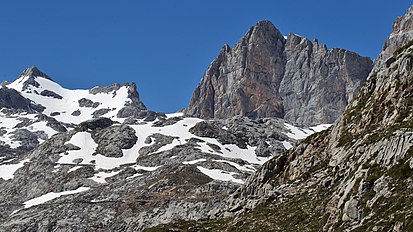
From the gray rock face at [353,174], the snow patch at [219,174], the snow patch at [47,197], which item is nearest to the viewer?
the gray rock face at [353,174]

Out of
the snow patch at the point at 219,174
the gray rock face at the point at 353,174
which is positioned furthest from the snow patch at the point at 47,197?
the gray rock face at the point at 353,174

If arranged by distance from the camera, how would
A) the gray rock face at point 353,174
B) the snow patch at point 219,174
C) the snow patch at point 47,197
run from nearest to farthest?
1. the gray rock face at point 353,174
2. the snow patch at point 219,174
3. the snow patch at point 47,197

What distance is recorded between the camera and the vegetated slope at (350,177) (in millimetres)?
58250

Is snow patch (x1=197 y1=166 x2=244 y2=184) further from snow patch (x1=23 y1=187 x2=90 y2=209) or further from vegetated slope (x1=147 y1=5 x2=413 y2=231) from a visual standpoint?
vegetated slope (x1=147 y1=5 x2=413 y2=231)

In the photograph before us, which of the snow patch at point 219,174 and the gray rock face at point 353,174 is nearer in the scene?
the gray rock face at point 353,174

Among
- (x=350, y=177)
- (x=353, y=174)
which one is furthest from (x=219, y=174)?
(x=353, y=174)

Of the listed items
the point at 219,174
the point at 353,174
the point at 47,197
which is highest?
the point at 219,174

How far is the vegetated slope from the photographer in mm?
58250

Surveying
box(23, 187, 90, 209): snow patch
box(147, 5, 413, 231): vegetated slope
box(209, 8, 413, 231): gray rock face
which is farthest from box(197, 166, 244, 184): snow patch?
box(147, 5, 413, 231): vegetated slope

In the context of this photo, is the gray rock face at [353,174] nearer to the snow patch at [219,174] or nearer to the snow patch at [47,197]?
the snow patch at [219,174]

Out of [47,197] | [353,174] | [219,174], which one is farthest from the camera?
[47,197]

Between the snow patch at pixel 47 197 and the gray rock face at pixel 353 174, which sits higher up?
the snow patch at pixel 47 197

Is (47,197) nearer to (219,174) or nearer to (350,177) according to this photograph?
(219,174)

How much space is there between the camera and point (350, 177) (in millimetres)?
69188
